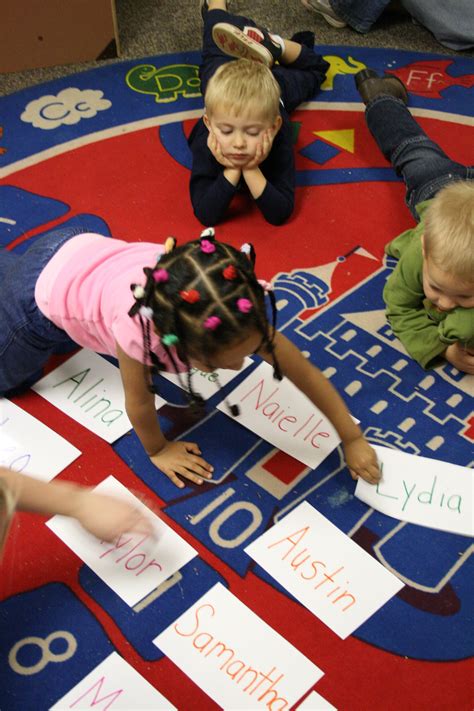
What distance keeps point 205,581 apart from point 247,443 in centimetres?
23

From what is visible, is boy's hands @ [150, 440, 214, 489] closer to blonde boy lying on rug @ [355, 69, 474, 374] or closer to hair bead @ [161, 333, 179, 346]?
hair bead @ [161, 333, 179, 346]

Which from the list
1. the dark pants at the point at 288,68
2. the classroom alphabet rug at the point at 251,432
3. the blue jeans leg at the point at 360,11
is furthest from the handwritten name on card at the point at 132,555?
the blue jeans leg at the point at 360,11

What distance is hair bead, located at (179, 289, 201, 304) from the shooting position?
74 cm

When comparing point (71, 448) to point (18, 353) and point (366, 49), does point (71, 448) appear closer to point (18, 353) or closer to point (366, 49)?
point (18, 353)

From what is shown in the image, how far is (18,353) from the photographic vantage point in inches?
41.9

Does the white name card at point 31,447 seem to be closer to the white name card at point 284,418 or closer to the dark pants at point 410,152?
the white name card at point 284,418

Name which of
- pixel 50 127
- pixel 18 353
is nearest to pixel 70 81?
pixel 50 127

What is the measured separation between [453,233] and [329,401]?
31cm

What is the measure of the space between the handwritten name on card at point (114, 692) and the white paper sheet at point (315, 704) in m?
0.15

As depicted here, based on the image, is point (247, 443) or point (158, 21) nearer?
point (247, 443)

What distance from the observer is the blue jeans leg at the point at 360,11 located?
1825 mm

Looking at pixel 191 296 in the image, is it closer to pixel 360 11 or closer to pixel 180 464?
pixel 180 464

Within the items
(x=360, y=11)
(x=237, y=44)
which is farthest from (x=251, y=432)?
(x=360, y=11)

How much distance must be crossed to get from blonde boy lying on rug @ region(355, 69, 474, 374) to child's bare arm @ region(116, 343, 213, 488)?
41 cm
